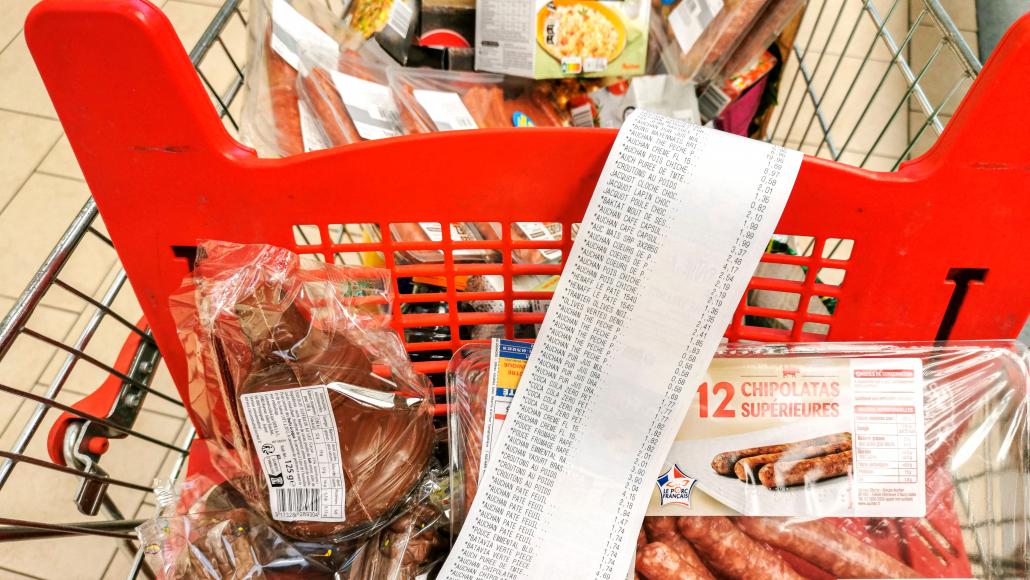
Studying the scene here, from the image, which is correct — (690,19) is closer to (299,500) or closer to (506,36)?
(506,36)

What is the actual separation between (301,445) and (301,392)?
0.05m

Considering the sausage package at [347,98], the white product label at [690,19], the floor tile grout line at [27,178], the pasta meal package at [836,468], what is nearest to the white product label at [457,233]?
the sausage package at [347,98]

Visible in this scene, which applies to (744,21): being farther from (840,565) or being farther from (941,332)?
(840,565)

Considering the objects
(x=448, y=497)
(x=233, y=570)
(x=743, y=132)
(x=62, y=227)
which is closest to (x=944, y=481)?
(x=448, y=497)

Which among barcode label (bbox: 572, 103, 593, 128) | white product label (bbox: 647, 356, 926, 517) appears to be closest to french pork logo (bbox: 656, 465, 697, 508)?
white product label (bbox: 647, 356, 926, 517)

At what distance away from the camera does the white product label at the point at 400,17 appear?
1.19m

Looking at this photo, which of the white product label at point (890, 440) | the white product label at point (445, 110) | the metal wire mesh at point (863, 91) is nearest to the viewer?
the white product label at point (890, 440)

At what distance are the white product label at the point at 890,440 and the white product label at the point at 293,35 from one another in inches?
32.2

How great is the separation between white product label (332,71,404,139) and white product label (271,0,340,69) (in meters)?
0.05

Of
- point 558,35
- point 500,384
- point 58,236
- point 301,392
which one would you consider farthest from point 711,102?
point 58,236

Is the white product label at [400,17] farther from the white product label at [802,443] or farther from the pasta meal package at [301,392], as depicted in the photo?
the white product label at [802,443]

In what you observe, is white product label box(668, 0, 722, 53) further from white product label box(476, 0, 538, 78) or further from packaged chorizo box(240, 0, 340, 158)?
packaged chorizo box(240, 0, 340, 158)

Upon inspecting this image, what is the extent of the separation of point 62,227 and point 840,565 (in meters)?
1.84

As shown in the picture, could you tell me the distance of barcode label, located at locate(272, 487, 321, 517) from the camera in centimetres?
67
